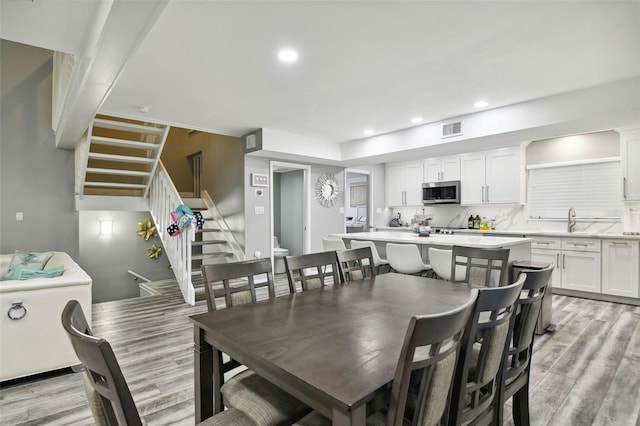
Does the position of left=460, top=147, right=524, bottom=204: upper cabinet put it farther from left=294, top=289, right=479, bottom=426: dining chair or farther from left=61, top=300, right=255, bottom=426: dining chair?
left=61, top=300, right=255, bottom=426: dining chair

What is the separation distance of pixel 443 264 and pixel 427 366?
8.45 ft

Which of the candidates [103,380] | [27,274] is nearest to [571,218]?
[103,380]

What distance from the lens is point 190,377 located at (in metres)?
2.52

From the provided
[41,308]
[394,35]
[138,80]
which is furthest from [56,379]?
[394,35]

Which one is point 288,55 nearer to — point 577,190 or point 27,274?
point 27,274

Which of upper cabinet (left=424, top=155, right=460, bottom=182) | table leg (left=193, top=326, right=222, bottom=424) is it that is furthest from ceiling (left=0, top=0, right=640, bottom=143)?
upper cabinet (left=424, top=155, right=460, bottom=182)

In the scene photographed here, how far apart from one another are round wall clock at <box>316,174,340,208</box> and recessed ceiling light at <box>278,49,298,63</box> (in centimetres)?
388

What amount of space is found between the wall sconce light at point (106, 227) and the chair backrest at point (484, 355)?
7.70 metres

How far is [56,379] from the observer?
257 cm

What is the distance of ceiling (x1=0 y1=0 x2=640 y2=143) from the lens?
7.22 ft

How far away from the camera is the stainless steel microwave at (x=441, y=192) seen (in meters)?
6.29

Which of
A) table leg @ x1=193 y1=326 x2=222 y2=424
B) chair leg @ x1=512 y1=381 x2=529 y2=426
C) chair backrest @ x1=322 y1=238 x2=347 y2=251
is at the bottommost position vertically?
chair leg @ x1=512 y1=381 x2=529 y2=426

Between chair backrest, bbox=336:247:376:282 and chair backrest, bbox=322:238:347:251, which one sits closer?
chair backrest, bbox=336:247:376:282

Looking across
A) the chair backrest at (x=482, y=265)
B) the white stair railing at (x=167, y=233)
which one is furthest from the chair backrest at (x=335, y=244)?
the white stair railing at (x=167, y=233)
